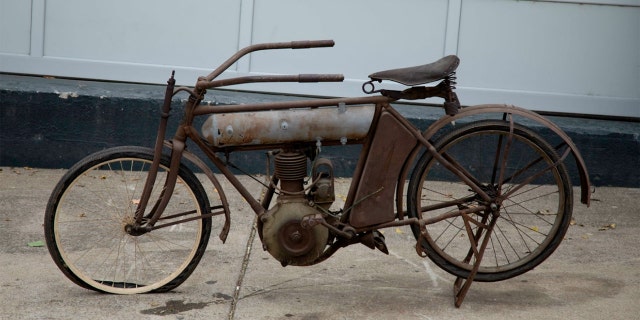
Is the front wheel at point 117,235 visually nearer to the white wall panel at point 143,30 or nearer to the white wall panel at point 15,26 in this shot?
the white wall panel at point 143,30

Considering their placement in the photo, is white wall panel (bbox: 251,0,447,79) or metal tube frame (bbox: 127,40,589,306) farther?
white wall panel (bbox: 251,0,447,79)

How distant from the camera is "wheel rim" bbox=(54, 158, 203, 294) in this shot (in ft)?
15.7

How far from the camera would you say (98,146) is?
723 centimetres

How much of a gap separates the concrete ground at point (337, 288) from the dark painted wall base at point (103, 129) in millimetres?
1138

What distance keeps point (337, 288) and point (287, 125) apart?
1.02m

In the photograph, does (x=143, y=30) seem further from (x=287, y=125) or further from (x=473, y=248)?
(x=473, y=248)

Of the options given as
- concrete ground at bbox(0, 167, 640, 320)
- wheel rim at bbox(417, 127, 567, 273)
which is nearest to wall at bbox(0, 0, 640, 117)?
wheel rim at bbox(417, 127, 567, 273)

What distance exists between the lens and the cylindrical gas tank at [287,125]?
Answer: 455cm

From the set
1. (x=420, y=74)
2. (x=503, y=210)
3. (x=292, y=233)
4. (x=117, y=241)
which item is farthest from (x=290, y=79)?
(x=503, y=210)

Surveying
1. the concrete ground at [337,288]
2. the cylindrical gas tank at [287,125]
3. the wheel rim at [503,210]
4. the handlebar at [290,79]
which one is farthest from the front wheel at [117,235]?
the wheel rim at [503,210]

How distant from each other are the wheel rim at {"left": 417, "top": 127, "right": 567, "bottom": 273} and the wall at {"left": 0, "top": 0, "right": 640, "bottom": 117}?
57 centimetres

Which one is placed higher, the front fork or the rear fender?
the rear fender

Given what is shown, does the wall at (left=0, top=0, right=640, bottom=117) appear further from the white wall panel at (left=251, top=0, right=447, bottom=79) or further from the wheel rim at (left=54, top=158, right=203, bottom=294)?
the wheel rim at (left=54, top=158, right=203, bottom=294)

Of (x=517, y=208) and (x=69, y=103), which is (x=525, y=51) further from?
(x=69, y=103)
